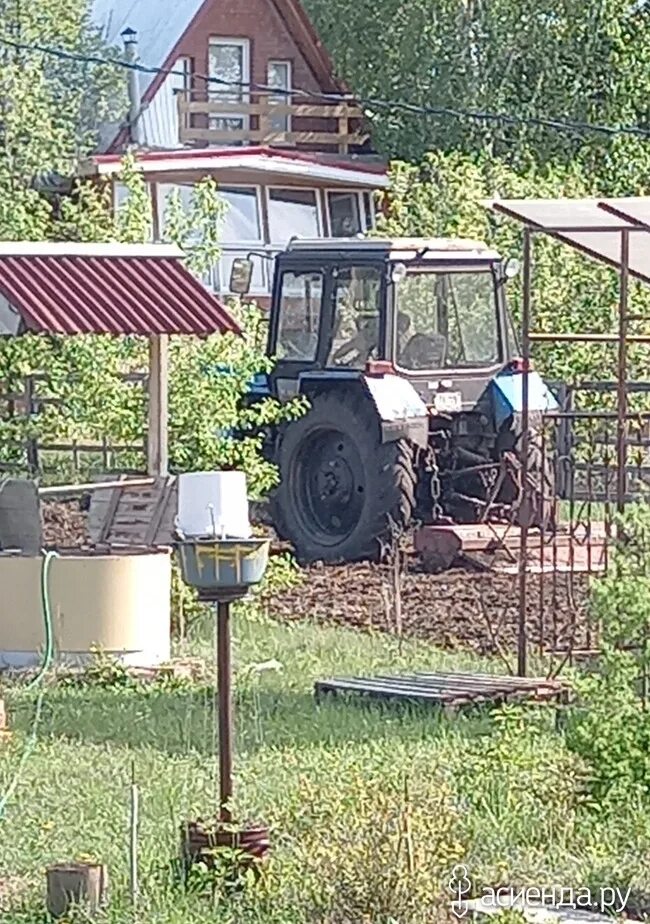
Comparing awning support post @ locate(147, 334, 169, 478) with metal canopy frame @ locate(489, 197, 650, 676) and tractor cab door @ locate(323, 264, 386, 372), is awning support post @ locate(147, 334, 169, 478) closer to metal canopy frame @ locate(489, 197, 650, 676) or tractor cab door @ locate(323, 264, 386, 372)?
metal canopy frame @ locate(489, 197, 650, 676)

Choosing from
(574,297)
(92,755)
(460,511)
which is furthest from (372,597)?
(574,297)

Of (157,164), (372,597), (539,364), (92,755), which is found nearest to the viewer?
(92,755)

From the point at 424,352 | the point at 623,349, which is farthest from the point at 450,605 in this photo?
the point at 623,349

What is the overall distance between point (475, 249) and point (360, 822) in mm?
11207

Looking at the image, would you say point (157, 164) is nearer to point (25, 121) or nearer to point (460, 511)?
point (25, 121)

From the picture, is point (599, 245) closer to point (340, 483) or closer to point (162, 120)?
point (340, 483)

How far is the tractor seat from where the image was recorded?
54.4 ft

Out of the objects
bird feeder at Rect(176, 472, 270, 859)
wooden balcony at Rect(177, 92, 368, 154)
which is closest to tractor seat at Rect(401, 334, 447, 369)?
bird feeder at Rect(176, 472, 270, 859)

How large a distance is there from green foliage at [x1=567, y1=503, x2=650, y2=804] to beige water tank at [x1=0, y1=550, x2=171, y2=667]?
389 centimetres

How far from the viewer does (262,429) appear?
56.7 feet

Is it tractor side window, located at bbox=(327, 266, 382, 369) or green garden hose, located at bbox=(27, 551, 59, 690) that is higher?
tractor side window, located at bbox=(327, 266, 382, 369)

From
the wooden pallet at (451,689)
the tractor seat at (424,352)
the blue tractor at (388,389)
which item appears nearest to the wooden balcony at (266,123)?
A: the blue tractor at (388,389)

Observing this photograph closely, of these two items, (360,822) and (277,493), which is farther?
(277,493)

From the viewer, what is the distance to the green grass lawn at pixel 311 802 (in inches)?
250
